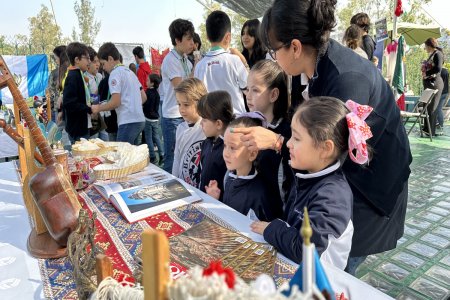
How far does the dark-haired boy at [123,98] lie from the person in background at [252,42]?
49.8 inches

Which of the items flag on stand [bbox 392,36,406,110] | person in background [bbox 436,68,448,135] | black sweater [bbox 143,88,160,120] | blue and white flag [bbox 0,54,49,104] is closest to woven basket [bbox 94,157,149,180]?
black sweater [bbox 143,88,160,120]

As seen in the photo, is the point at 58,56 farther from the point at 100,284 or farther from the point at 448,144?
the point at 448,144

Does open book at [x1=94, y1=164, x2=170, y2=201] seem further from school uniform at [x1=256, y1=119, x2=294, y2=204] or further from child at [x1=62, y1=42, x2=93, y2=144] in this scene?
child at [x1=62, y1=42, x2=93, y2=144]

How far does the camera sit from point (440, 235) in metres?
2.75

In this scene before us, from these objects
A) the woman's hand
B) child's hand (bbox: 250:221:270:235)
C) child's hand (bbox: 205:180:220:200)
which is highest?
the woman's hand

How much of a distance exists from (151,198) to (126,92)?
7.95 feet

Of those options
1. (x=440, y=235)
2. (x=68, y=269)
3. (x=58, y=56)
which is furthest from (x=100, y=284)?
(x=58, y=56)

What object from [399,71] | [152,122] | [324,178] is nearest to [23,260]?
[324,178]

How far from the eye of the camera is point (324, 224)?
99 cm

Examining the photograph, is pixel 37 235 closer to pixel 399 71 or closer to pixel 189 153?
pixel 189 153

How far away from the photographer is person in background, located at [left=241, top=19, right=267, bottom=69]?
349cm

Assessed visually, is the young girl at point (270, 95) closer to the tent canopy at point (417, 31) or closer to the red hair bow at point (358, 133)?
the red hair bow at point (358, 133)

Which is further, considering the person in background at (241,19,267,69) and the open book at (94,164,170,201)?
the person in background at (241,19,267,69)

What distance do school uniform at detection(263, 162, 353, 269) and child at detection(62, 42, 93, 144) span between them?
3.05 m
